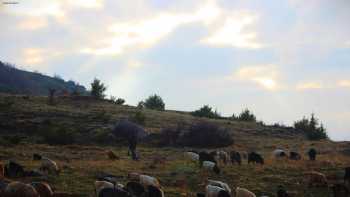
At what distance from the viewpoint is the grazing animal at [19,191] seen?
17656 millimetres

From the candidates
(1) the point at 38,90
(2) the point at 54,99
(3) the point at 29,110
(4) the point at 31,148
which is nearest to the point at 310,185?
(4) the point at 31,148

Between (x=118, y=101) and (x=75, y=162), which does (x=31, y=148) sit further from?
(x=118, y=101)

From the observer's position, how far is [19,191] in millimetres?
17719

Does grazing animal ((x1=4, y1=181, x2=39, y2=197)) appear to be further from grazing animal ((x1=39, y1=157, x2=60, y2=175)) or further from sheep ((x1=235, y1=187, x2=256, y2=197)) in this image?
sheep ((x1=235, y1=187, x2=256, y2=197))

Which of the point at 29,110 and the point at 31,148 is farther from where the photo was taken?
the point at 29,110

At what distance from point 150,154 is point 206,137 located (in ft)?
35.8

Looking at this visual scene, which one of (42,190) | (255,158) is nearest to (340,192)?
(255,158)

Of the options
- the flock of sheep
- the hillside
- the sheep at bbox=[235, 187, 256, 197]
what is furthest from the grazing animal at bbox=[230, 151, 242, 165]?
the hillside

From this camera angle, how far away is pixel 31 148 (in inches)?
1540

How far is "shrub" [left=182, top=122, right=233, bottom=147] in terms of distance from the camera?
4834cm

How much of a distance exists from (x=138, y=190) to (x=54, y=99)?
156 ft

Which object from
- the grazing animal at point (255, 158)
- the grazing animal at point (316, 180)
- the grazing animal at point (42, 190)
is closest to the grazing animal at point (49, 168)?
the grazing animal at point (42, 190)

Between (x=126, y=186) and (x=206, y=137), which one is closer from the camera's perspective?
(x=126, y=186)

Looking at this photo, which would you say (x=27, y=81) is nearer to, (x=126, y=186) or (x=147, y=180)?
(x=147, y=180)
